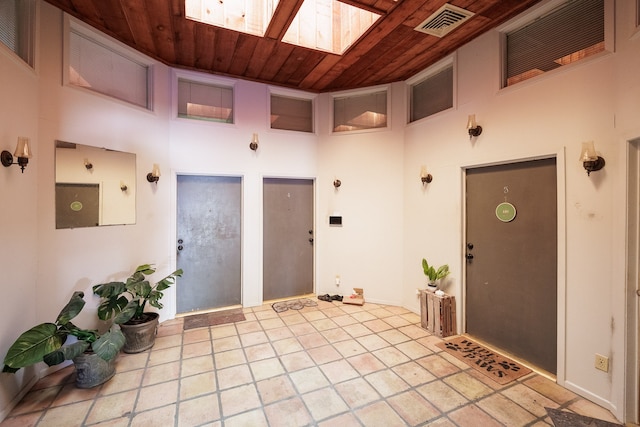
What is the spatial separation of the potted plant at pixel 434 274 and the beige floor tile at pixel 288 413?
6.49 feet

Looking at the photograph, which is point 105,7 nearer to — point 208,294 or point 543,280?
point 208,294

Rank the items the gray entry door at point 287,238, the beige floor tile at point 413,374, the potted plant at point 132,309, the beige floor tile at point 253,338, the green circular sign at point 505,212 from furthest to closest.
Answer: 1. the gray entry door at point 287,238
2. the beige floor tile at point 253,338
3. the green circular sign at point 505,212
4. the potted plant at point 132,309
5. the beige floor tile at point 413,374

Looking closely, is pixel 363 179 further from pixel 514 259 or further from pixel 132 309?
pixel 132 309

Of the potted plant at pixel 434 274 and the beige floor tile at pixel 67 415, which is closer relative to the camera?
the beige floor tile at pixel 67 415

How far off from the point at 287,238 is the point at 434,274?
2109 mm

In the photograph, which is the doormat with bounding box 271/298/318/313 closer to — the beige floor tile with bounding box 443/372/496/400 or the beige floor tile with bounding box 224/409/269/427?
the beige floor tile with bounding box 224/409/269/427

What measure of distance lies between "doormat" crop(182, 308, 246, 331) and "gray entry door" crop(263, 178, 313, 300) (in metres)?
0.56

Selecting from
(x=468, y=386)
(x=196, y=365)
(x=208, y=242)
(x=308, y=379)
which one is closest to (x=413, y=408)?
(x=468, y=386)

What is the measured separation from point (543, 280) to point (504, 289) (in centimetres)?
38

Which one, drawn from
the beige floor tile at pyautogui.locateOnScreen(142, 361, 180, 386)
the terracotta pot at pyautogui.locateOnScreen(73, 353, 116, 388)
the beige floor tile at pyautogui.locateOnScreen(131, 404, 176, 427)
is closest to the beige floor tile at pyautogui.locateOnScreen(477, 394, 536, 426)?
the beige floor tile at pyautogui.locateOnScreen(131, 404, 176, 427)

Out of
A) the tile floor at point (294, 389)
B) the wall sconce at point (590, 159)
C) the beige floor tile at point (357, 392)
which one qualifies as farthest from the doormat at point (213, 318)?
the wall sconce at point (590, 159)

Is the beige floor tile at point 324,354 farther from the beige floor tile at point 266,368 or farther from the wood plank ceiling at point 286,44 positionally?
the wood plank ceiling at point 286,44

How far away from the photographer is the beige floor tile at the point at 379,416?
1.82m

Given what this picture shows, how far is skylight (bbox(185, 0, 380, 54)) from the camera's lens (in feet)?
8.65
